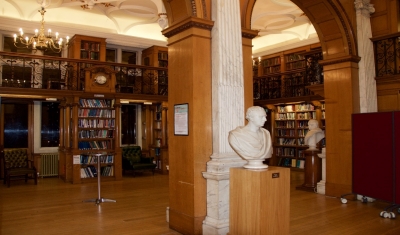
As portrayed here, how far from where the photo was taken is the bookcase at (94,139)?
9438 millimetres

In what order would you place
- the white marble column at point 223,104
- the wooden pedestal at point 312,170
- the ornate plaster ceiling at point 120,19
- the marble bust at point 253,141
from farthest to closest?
the ornate plaster ceiling at point 120,19, the wooden pedestal at point 312,170, the white marble column at point 223,104, the marble bust at point 253,141

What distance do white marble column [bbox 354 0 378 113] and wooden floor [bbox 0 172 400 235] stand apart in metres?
2.05

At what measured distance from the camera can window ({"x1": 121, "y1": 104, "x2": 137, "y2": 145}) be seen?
1270 cm

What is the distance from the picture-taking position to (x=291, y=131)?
12.2 metres

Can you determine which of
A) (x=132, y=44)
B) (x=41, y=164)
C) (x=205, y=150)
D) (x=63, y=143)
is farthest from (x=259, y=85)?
(x=205, y=150)

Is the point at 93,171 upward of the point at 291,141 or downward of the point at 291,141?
downward

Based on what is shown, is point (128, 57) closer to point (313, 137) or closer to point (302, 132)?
point (302, 132)

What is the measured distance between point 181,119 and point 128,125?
28.1 ft

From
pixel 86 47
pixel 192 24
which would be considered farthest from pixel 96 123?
pixel 192 24

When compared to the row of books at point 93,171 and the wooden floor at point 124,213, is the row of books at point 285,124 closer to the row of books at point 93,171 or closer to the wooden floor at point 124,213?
the wooden floor at point 124,213

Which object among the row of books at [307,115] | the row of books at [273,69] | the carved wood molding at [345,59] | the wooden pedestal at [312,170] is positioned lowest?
the wooden pedestal at [312,170]

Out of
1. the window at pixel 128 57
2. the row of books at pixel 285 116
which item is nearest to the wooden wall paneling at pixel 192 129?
the row of books at pixel 285 116

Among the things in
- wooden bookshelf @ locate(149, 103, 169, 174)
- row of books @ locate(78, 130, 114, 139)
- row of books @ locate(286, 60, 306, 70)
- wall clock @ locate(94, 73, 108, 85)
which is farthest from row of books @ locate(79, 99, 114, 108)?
row of books @ locate(286, 60, 306, 70)

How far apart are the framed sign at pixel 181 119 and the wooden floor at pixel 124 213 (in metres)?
1.39
